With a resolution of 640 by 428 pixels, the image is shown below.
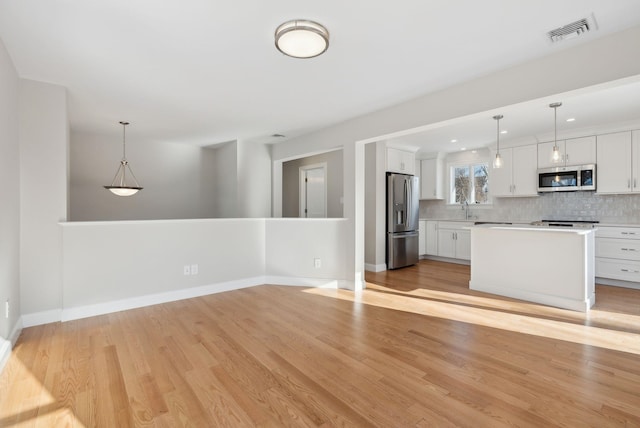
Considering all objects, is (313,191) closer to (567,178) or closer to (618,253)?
(567,178)

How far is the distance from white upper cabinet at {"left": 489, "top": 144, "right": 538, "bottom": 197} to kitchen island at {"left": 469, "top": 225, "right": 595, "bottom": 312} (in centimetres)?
210

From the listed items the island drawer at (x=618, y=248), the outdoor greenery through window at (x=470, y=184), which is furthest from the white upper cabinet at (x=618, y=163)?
the outdoor greenery through window at (x=470, y=184)

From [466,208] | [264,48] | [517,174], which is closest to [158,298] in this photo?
[264,48]

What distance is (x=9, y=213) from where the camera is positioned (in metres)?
2.56

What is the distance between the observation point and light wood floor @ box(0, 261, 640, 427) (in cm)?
177

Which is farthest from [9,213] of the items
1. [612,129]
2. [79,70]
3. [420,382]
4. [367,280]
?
[612,129]

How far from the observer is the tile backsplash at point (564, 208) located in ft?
16.5

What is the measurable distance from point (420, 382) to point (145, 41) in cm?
312

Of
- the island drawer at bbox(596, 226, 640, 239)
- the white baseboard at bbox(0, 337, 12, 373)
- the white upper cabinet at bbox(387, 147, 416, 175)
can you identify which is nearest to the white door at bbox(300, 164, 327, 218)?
the white upper cabinet at bbox(387, 147, 416, 175)

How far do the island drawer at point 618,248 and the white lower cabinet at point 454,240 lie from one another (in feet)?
6.58

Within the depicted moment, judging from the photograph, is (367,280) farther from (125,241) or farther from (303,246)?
(125,241)

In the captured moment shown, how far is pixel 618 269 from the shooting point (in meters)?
4.65

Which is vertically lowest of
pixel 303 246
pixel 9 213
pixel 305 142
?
pixel 303 246

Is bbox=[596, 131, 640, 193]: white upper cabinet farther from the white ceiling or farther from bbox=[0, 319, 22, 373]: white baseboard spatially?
bbox=[0, 319, 22, 373]: white baseboard
